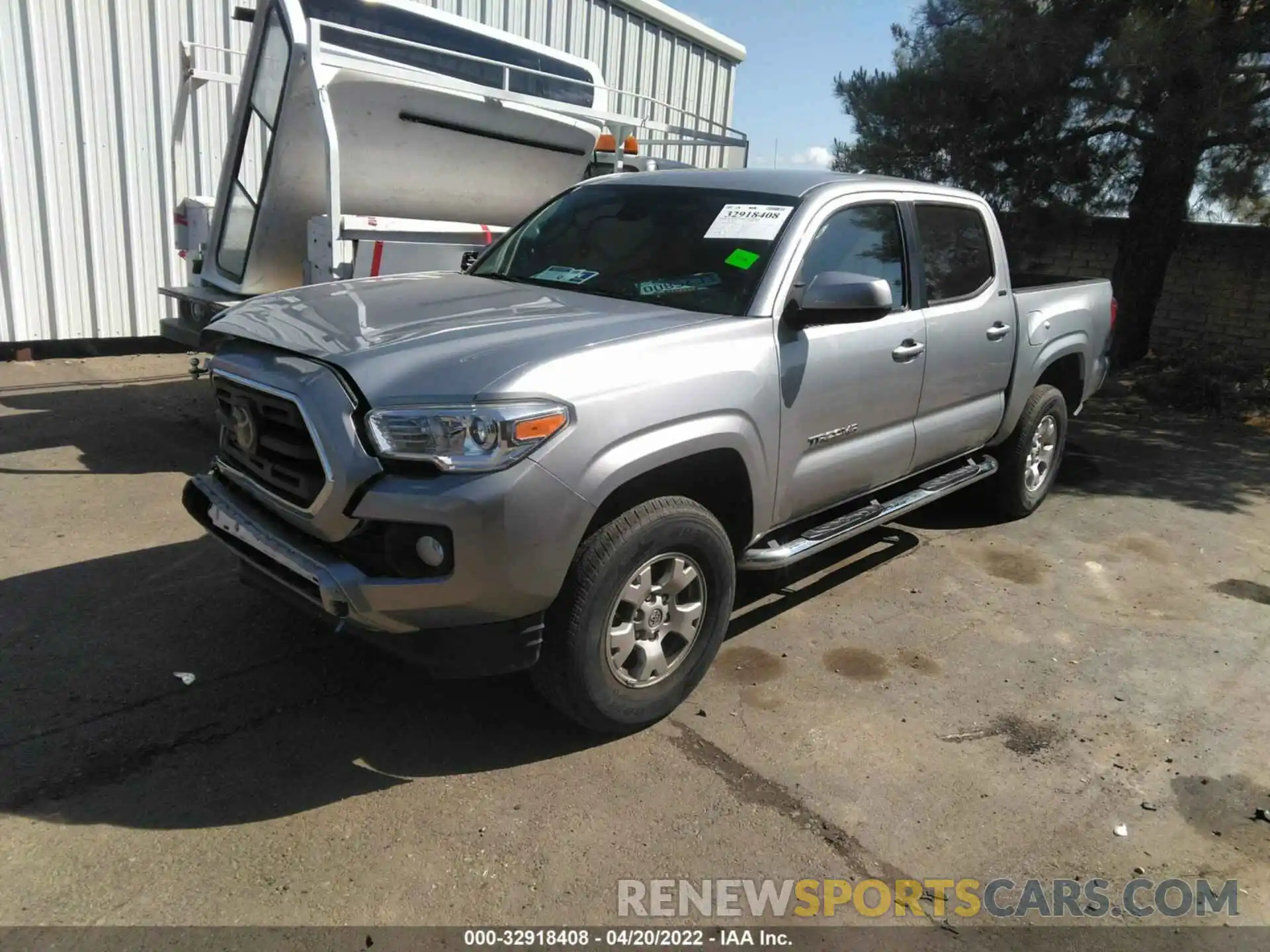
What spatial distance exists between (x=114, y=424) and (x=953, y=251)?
581cm

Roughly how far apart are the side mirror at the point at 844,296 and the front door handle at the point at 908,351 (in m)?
0.64

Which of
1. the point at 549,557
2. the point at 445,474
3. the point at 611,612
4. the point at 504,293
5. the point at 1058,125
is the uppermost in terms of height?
the point at 1058,125

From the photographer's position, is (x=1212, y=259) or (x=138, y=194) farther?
(x=1212, y=259)

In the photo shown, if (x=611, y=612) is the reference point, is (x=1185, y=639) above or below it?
below

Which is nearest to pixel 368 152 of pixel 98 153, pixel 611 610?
pixel 98 153

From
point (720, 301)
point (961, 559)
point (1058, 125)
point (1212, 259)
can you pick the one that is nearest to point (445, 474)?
point (720, 301)

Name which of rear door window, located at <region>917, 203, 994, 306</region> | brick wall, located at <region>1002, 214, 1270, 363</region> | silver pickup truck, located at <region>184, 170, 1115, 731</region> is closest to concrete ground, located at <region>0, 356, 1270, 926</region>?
silver pickup truck, located at <region>184, 170, 1115, 731</region>

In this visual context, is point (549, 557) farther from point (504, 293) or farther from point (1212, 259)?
point (1212, 259)

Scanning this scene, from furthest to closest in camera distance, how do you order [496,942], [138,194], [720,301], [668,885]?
[138,194]
[720,301]
[668,885]
[496,942]

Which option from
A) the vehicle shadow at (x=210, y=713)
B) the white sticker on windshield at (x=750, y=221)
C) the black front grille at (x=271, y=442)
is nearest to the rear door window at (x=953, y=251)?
the white sticker on windshield at (x=750, y=221)

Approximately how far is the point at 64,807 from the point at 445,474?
1.53m

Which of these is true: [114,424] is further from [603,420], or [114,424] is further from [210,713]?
[603,420]

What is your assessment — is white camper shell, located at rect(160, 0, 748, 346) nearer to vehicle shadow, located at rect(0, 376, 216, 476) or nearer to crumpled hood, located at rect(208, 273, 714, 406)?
vehicle shadow, located at rect(0, 376, 216, 476)

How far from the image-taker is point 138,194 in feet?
29.9
